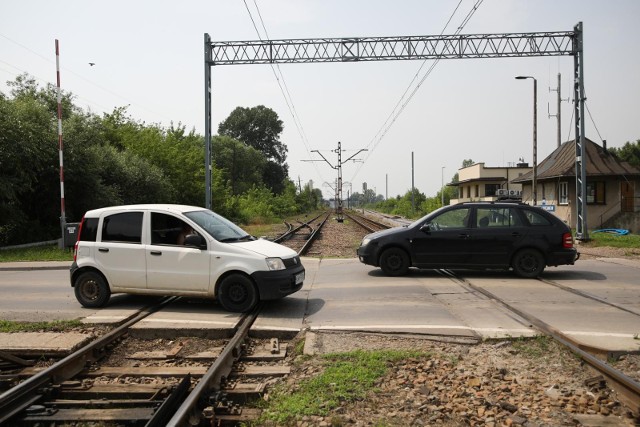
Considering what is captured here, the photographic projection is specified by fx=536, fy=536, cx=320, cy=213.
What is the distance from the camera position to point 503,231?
11.3m

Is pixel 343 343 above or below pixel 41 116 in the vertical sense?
below

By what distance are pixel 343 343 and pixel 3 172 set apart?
688 inches

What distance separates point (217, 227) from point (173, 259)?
0.93 m

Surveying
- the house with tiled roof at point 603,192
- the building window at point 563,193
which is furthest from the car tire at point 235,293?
the building window at point 563,193

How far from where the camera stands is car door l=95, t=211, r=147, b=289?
8336 mm

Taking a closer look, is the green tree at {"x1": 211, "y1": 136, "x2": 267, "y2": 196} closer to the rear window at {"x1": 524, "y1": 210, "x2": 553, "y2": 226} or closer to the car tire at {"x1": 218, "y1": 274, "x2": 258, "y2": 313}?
the rear window at {"x1": 524, "y1": 210, "x2": 553, "y2": 226}

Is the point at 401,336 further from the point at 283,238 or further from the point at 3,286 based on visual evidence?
the point at 283,238

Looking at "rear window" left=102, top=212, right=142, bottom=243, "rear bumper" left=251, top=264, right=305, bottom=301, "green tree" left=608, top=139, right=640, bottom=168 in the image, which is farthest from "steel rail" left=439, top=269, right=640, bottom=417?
"green tree" left=608, top=139, right=640, bottom=168

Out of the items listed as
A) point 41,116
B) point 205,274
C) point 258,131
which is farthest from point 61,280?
point 258,131

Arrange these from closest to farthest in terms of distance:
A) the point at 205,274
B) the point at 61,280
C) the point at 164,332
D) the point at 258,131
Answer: the point at 164,332 < the point at 205,274 < the point at 61,280 < the point at 258,131

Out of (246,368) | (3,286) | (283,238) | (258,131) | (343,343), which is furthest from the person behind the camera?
(258,131)

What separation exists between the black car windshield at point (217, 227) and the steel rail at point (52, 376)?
189 centimetres

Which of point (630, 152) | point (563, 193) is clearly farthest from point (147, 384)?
point (630, 152)

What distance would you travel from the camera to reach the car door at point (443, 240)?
11352 mm
